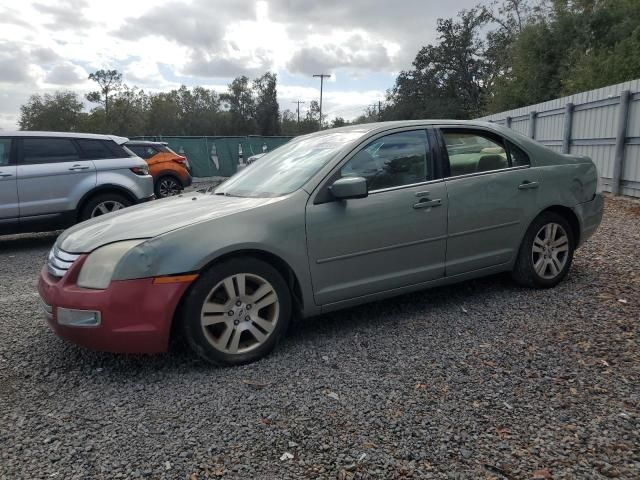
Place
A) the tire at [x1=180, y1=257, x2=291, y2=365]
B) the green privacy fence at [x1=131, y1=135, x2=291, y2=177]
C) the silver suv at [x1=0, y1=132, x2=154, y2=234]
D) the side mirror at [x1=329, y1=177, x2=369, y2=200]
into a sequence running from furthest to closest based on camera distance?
the green privacy fence at [x1=131, y1=135, x2=291, y2=177]
the silver suv at [x1=0, y1=132, x2=154, y2=234]
the side mirror at [x1=329, y1=177, x2=369, y2=200]
the tire at [x1=180, y1=257, x2=291, y2=365]

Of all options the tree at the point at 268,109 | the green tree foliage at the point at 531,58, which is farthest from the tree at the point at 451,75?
the tree at the point at 268,109

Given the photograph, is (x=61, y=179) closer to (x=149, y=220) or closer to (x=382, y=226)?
(x=149, y=220)

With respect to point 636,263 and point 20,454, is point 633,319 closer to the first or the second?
point 636,263

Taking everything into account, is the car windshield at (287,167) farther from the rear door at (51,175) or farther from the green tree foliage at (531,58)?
the green tree foliage at (531,58)

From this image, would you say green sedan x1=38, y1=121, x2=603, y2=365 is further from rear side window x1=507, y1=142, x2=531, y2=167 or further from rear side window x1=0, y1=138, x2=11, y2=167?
rear side window x1=0, y1=138, x2=11, y2=167

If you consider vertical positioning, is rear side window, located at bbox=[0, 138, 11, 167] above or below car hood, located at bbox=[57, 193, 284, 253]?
above

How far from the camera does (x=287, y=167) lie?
4059mm

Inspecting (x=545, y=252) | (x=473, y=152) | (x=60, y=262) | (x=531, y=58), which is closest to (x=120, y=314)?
(x=60, y=262)

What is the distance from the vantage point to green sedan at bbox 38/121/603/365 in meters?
3.08

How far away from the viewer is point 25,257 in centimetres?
720

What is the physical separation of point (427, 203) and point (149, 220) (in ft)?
6.55

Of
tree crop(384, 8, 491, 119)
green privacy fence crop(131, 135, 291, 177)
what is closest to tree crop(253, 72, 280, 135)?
tree crop(384, 8, 491, 119)

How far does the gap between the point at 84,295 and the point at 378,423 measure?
1.83 m

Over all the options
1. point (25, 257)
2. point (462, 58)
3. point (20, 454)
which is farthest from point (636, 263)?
point (462, 58)
